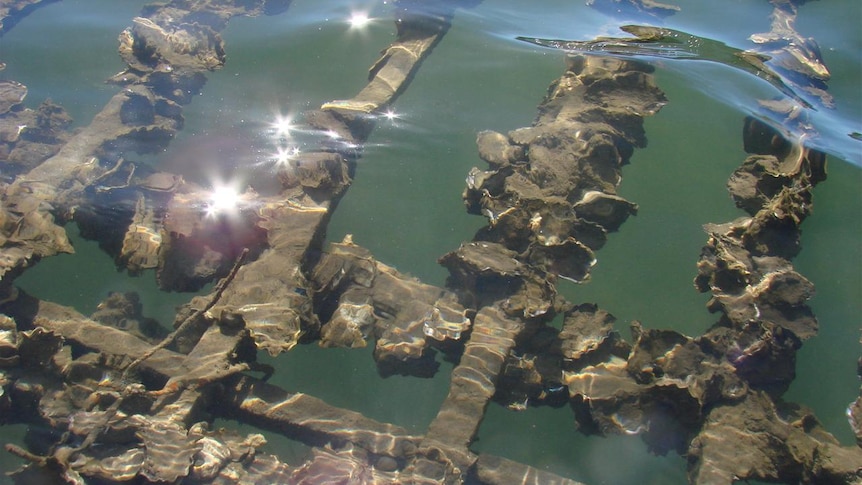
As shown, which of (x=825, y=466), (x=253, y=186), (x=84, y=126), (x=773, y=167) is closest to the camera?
(x=825, y=466)

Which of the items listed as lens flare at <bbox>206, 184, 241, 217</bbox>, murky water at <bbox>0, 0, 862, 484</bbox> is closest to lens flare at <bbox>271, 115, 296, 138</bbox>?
murky water at <bbox>0, 0, 862, 484</bbox>

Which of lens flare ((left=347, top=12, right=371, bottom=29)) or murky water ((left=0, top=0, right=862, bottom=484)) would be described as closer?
murky water ((left=0, top=0, right=862, bottom=484))

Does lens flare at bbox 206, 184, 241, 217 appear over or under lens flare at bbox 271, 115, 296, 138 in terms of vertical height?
under

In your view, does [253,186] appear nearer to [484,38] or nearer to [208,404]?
[208,404]

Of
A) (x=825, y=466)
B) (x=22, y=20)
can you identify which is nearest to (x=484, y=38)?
(x=825, y=466)

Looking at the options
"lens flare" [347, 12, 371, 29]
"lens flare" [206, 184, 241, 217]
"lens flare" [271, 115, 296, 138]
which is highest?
"lens flare" [347, 12, 371, 29]

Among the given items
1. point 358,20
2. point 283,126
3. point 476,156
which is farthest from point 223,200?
point 358,20

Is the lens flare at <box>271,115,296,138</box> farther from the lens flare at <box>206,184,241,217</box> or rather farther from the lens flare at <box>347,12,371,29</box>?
the lens flare at <box>347,12,371,29</box>

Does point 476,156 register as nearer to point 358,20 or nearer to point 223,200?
point 223,200
